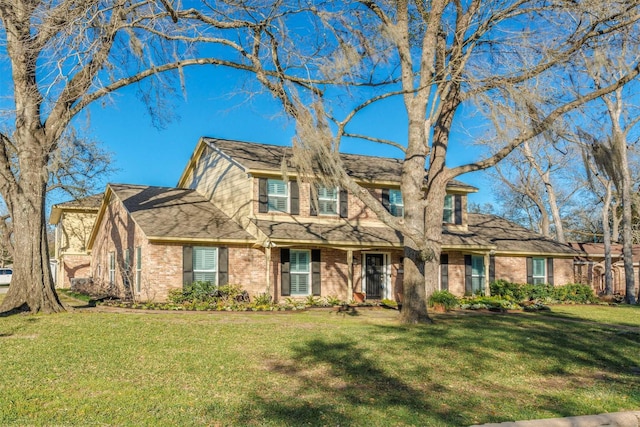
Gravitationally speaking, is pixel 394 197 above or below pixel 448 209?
above

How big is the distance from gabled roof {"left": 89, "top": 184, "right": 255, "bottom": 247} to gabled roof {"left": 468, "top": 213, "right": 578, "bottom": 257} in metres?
11.0

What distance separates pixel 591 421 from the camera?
6023mm

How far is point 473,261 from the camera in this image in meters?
24.0

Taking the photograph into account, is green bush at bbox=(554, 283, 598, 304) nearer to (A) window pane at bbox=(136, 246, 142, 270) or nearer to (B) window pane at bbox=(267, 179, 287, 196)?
(B) window pane at bbox=(267, 179, 287, 196)

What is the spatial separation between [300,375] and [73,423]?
3211 mm

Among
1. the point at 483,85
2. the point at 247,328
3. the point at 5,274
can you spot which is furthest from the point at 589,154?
the point at 5,274

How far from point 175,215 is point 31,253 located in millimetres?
6547

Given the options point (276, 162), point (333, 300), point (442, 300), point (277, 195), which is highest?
point (276, 162)

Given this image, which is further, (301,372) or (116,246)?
(116,246)

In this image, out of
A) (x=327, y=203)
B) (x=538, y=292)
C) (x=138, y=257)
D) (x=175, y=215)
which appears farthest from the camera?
(x=538, y=292)

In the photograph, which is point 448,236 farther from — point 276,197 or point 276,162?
point 276,162

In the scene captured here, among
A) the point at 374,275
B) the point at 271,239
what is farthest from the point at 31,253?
the point at 374,275

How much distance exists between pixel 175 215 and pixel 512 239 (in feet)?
50.6

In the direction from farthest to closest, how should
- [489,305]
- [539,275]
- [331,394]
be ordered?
[539,275], [489,305], [331,394]
